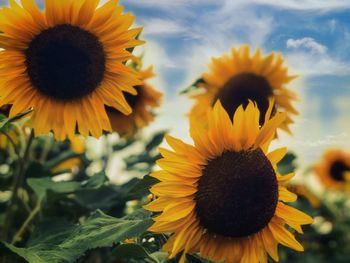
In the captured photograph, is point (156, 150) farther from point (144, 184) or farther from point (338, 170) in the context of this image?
point (338, 170)

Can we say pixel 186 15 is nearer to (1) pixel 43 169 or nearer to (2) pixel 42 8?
(2) pixel 42 8

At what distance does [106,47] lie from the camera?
61.5 inches

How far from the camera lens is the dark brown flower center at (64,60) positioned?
5.09 ft

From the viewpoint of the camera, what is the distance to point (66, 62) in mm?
1581

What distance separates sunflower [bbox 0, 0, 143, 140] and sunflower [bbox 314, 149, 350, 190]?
2883 millimetres

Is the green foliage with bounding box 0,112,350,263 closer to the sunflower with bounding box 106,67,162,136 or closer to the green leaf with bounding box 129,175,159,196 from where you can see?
the green leaf with bounding box 129,175,159,196

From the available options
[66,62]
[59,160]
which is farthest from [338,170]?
[66,62]

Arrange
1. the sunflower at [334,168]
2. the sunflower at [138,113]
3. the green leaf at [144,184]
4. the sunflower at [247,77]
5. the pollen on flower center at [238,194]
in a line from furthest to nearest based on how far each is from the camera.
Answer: the sunflower at [334,168] → the sunflower at [138,113] → the sunflower at [247,77] → the green leaf at [144,184] → the pollen on flower center at [238,194]

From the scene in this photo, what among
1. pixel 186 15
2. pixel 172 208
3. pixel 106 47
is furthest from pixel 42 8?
pixel 172 208

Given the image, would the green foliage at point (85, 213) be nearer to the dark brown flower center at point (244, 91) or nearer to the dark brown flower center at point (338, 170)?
the dark brown flower center at point (244, 91)

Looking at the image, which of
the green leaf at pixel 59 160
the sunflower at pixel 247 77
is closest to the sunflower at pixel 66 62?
the green leaf at pixel 59 160

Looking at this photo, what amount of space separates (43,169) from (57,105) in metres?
0.50

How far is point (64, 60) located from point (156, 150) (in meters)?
0.35

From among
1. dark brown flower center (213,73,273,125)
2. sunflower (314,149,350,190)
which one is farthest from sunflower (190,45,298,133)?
sunflower (314,149,350,190)
